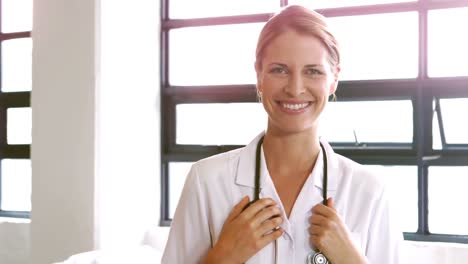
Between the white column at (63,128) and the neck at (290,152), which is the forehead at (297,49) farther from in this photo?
the white column at (63,128)

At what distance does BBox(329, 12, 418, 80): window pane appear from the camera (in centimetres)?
302

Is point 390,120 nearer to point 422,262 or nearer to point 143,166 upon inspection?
point 422,262

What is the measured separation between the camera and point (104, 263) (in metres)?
2.70

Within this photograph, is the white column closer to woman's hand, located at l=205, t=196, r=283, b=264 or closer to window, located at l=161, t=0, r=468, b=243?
window, located at l=161, t=0, r=468, b=243

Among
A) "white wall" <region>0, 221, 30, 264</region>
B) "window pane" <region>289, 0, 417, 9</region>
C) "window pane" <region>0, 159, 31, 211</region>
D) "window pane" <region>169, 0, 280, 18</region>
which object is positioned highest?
"window pane" <region>169, 0, 280, 18</region>

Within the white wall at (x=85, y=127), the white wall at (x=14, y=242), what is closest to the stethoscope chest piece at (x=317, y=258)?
the white wall at (x=85, y=127)

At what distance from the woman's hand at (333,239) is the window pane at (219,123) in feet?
7.10

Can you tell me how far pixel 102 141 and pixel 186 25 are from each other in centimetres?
104

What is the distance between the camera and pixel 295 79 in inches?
46.4

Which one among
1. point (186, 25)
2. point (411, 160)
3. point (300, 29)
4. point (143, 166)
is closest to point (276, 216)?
point (300, 29)

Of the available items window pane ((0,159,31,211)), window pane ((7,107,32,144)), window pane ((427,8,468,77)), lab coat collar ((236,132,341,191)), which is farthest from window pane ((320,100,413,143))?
window pane ((0,159,31,211))

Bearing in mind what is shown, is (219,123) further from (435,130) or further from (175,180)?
(435,130)

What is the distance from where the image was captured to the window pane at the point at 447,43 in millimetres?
2908

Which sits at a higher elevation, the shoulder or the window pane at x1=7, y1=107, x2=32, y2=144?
the window pane at x1=7, y1=107, x2=32, y2=144
